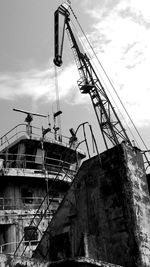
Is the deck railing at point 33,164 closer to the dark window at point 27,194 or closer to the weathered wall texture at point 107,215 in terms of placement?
the dark window at point 27,194

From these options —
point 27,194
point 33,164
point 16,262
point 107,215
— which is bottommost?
point 16,262

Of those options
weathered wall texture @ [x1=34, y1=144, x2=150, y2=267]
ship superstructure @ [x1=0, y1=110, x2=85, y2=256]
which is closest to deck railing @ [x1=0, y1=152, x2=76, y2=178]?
ship superstructure @ [x1=0, y1=110, x2=85, y2=256]

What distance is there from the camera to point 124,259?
23.1 ft

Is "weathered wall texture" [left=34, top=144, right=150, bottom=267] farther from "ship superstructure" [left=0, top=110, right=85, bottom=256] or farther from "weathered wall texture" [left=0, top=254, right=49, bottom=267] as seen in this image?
"ship superstructure" [left=0, top=110, right=85, bottom=256]

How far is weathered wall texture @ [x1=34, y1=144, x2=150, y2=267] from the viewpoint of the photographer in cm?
711

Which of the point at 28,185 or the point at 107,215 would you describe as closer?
the point at 107,215

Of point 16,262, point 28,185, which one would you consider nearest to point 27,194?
point 28,185

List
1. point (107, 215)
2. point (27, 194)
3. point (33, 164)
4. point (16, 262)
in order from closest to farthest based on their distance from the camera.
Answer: point (16, 262)
point (107, 215)
point (27, 194)
point (33, 164)

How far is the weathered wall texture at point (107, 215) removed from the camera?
711cm

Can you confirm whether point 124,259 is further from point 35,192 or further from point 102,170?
point 35,192

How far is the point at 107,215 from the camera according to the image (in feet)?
25.1

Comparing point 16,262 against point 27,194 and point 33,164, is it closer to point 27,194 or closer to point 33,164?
point 27,194

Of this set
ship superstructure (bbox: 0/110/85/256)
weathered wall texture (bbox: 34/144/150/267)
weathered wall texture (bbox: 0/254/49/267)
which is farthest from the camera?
ship superstructure (bbox: 0/110/85/256)

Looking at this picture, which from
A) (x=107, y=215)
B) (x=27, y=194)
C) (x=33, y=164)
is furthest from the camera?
(x=33, y=164)
